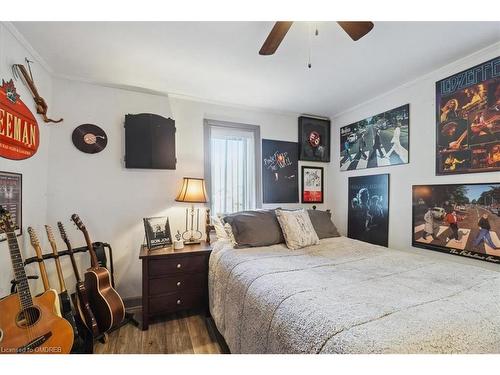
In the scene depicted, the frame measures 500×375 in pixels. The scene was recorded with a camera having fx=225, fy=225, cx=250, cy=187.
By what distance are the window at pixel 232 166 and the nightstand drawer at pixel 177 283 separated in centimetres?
83

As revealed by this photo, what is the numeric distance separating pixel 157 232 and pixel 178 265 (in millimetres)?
409

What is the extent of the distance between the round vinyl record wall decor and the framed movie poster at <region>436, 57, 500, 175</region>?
3133mm

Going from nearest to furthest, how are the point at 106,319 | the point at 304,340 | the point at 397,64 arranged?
the point at 304,340 → the point at 106,319 → the point at 397,64

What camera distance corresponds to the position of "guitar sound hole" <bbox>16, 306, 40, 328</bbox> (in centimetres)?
119

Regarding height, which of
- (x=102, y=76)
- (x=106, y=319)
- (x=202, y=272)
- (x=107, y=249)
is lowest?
(x=106, y=319)

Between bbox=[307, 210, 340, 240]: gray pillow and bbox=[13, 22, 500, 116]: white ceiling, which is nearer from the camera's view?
bbox=[13, 22, 500, 116]: white ceiling

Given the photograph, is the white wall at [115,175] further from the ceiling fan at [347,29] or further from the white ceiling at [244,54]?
the ceiling fan at [347,29]

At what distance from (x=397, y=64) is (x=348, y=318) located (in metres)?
2.06

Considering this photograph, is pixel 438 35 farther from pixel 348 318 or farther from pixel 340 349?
pixel 340 349

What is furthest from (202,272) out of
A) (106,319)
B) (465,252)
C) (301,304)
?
(465,252)

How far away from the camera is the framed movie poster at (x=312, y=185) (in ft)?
10.2

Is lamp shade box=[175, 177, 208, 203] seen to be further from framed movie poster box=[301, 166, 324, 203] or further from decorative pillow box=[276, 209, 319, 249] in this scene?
framed movie poster box=[301, 166, 324, 203]

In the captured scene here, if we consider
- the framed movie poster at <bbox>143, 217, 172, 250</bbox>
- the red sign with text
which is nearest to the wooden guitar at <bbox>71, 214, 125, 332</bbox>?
the framed movie poster at <bbox>143, 217, 172, 250</bbox>

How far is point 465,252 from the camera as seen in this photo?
1795 mm
